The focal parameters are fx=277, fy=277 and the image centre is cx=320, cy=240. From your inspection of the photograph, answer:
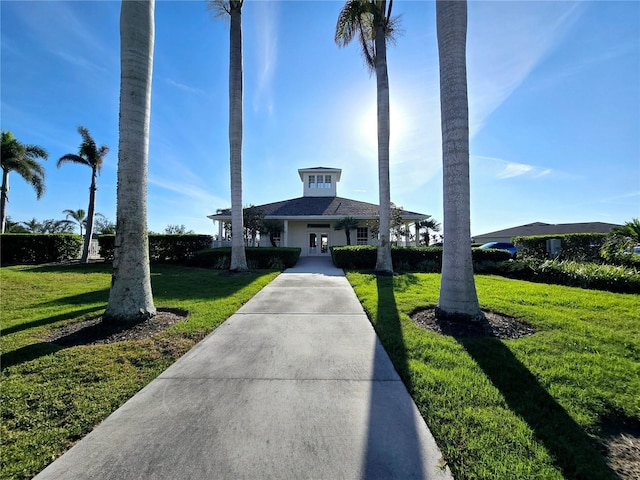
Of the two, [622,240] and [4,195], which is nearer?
[622,240]

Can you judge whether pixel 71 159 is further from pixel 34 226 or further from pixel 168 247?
pixel 34 226

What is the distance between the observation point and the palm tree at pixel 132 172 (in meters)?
5.00

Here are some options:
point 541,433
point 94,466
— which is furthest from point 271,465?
point 541,433

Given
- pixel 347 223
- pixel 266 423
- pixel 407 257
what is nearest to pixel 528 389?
pixel 266 423

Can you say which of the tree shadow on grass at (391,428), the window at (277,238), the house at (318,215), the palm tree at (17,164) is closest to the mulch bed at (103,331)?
the tree shadow on grass at (391,428)

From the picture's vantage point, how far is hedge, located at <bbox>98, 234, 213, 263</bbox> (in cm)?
1725

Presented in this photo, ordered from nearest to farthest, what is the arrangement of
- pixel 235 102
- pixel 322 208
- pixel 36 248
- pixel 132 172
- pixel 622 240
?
pixel 132 172
pixel 622 240
pixel 235 102
pixel 36 248
pixel 322 208

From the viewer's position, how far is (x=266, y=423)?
2354 mm

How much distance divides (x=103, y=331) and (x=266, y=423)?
12.7 feet

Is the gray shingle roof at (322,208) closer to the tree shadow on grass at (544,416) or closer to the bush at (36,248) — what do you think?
the bush at (36,248)

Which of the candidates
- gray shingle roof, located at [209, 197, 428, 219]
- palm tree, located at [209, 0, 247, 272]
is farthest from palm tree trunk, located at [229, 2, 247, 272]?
gray shingle roof, located at [209, 197, 428, 219]

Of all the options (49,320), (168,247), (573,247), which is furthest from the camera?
(168,247)

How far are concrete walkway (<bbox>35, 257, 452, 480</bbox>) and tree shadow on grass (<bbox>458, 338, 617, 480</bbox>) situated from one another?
2.85 feet

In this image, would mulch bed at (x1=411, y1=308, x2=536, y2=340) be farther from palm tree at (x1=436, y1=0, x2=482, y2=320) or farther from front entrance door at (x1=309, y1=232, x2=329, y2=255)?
front entrance door at (x1=309, y1=232, x2=329, y2=255)
